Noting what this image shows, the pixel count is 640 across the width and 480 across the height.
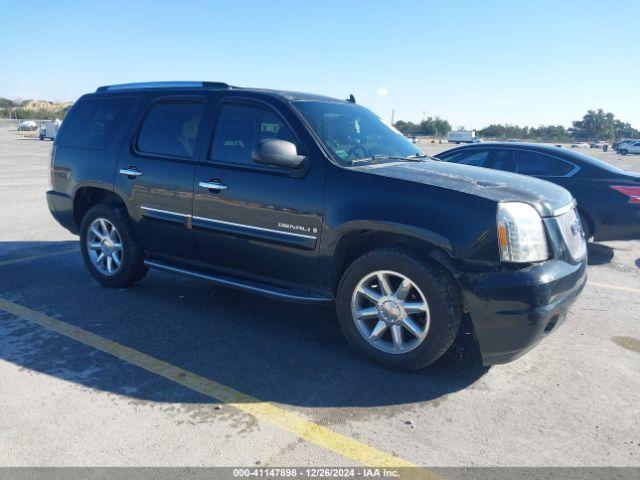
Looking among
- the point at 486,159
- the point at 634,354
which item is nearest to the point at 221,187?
the point at 634,354

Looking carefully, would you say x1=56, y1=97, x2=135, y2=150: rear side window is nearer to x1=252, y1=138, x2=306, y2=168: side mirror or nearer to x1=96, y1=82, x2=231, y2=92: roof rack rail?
x1=96, y1=82, x2=231, y2=92: roof rack rail

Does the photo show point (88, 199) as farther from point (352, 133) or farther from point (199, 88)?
point (352, 133)

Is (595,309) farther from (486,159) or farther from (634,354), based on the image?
(486,159)

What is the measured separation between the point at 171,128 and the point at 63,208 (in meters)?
1.77

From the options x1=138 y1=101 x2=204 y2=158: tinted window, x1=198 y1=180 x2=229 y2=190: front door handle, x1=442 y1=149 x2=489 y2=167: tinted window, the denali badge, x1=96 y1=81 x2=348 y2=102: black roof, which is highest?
x1=96 y1=81 x2=348 y2=102: black roof

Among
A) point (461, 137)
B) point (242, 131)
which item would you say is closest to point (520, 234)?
point (242, 131)

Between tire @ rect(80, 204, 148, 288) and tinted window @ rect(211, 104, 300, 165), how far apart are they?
133cm

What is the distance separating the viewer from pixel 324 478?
2.62 meters

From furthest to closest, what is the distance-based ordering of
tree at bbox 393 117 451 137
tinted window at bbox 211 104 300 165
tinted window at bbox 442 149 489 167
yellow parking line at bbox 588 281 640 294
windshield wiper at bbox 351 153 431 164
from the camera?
tree at bbox 393 117 451 137, tinted window at bbox 442 149 489 167, yellow parking line at bbox 588 281 640 294, tinted window at bbox 211 104 300 165, windshield wiper at bbox 351 153 431 164

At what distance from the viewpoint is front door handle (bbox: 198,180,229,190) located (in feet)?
14.4

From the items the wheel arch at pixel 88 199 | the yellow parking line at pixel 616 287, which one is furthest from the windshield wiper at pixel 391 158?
Answer: the yellow parking line at pixel 616 287

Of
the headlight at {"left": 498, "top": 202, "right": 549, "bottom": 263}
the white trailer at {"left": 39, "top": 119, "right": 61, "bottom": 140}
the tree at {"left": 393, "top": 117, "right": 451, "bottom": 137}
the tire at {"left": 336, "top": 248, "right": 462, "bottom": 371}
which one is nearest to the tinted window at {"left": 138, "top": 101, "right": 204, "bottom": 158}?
the tire at {"left": 336, "top": 248, "right": 462, "bottom": 371}

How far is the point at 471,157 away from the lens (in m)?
8.24

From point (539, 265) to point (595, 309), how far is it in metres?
2.31
